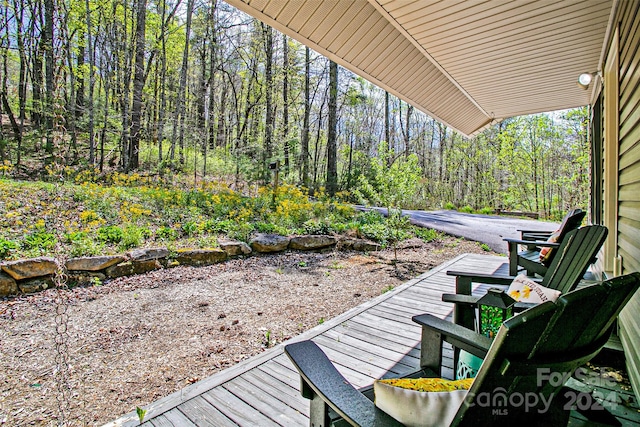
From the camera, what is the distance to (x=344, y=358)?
235cm

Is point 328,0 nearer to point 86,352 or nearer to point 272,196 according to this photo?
point 86,352

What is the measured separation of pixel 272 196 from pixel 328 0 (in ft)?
17.8

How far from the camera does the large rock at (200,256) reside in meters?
4.86

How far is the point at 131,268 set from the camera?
438 cm

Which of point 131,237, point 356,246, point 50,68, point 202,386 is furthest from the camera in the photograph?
point 356,246

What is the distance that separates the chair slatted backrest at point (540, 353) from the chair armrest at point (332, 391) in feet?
0.75

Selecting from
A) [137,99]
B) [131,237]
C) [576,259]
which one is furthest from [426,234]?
[137,99]

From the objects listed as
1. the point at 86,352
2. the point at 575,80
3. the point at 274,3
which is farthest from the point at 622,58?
the point at 86,352

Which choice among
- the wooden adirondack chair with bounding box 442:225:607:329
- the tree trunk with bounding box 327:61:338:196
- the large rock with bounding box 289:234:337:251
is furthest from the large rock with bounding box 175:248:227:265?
the tree trunk with bounding box 327:61:338:196

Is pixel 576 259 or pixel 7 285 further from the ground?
pixel 576 259

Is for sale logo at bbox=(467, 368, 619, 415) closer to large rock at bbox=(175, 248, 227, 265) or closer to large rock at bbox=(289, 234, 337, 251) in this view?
large rock at bbox=(175, 248, 227, 265)

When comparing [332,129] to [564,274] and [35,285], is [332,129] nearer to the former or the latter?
[35,285]

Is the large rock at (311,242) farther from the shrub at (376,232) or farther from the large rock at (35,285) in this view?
the large rock at (35,285)

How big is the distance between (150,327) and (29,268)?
1.82 meters
